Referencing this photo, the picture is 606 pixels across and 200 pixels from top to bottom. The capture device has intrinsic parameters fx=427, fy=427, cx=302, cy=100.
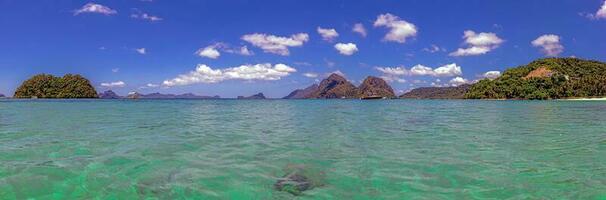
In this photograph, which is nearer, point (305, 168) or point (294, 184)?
point (294, 184)

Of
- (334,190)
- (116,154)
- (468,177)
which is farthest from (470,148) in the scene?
(116,154)

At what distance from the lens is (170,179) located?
9.95 meters

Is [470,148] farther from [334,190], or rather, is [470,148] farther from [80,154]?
[80,154]

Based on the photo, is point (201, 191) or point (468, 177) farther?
point (468, 177)

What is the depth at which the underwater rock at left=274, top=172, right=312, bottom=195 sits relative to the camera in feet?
29.4

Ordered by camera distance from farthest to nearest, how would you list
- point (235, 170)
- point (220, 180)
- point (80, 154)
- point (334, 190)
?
point (80, 154)
point (235, 170)
point (220, 180)
point (334, 190)

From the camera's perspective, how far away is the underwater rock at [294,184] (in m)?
8.95

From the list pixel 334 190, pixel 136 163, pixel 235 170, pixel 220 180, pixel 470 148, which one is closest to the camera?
pixel 334 190

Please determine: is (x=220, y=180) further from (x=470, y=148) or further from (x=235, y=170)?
(x=470, y=148)

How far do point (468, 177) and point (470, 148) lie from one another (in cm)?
578

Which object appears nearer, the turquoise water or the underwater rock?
the turquoise water

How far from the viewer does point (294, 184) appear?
950cm

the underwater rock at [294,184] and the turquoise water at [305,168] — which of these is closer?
the turquoise water at [305,168]

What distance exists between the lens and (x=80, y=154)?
1357 centimetres
